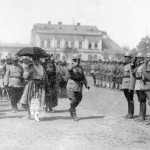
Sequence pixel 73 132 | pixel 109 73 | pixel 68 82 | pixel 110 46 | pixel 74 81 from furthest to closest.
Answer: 1. pixel 110 46
2. pixel 109 73
3. pixel 68 82
4. pixel 74 81
5. pixel 73 132

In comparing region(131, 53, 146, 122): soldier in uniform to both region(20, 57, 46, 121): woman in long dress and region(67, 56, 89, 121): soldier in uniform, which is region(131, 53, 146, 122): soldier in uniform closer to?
region(67, 56, 89, 121): soldier in uniform

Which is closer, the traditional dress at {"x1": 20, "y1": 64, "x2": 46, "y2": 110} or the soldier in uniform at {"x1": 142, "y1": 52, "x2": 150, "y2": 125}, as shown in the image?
the soldier in uniform at {"x1": 142, "y1": 52, "x2": 150, "y2": 125}

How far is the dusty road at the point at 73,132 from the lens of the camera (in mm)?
7012

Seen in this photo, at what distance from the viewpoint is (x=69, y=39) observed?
78375mm

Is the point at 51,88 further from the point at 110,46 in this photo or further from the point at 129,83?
the point at 110,46

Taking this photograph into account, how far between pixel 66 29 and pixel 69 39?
7.57ft

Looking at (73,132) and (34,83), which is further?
(34,83)

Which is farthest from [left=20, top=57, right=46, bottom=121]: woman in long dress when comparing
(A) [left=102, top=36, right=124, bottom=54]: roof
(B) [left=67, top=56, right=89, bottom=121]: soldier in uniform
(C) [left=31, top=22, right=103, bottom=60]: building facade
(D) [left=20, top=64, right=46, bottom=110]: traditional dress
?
(A) [left=102, top=36, right=124, bottom=54]: roof

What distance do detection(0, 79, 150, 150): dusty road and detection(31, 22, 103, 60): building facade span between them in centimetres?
6424

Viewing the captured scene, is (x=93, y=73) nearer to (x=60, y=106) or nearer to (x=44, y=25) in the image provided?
(x=60, y=106)

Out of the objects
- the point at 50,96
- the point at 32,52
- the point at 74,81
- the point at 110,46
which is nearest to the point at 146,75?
the point at 74,81

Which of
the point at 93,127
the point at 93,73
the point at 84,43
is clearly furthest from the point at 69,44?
the point at 93,127

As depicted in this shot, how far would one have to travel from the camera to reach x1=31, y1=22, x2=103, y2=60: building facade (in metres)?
76.7

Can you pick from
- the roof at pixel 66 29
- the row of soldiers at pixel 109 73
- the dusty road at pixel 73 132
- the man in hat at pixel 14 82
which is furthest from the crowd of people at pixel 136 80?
the roof at pixel 66 29
